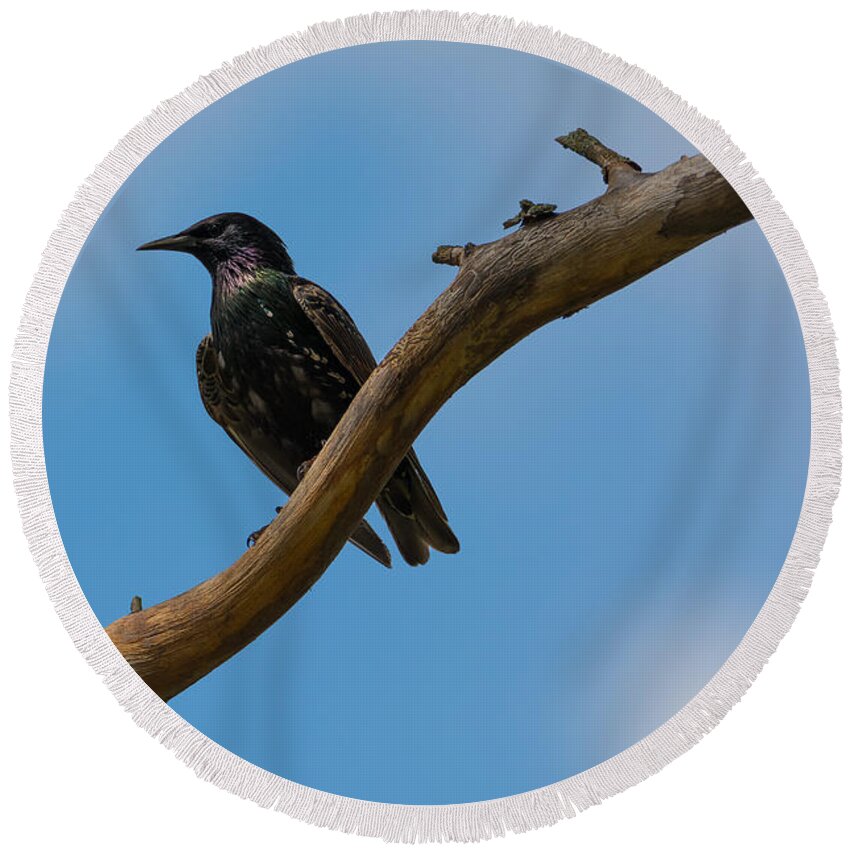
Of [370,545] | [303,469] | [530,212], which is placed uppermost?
[530,212]

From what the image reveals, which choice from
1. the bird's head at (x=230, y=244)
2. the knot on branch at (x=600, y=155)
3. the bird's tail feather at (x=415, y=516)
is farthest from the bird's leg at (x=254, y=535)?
the knot on branch at (x=600, y=155)

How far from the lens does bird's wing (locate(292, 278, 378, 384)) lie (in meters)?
1.51

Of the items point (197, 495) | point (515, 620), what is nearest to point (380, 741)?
point (515, 620)

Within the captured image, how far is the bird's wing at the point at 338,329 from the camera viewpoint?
1.51 m

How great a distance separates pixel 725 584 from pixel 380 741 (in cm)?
50

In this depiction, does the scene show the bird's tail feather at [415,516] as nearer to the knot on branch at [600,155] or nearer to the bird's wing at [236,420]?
the bird's wing at [236,420]

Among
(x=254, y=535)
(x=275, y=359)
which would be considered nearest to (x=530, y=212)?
(x=275, y=359)

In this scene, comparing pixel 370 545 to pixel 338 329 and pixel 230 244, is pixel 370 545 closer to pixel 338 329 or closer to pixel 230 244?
pixel 338 329

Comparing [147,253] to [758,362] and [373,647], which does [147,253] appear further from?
[758,362]

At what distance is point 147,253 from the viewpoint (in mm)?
1538

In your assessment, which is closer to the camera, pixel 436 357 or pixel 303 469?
pixel 436 357

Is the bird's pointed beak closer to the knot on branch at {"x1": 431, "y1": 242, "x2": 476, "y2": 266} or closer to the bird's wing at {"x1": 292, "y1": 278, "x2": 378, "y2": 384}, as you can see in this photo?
the bird's wing at {"x1": 292, "y1": 278, "x2": 378, "y2": 384}

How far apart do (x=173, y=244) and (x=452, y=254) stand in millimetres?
384

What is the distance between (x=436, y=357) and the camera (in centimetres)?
143
